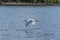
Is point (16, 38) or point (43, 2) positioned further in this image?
point (43, 2)

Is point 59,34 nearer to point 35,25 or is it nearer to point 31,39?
point 31,39

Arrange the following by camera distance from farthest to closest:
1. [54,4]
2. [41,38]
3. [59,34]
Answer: [54,4], [59,34], [41,38]

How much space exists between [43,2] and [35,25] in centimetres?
1513

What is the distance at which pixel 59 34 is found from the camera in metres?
9.10

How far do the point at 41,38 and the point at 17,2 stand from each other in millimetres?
18598

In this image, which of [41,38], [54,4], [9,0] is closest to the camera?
[41,38]

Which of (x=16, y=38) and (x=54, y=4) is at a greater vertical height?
(x=16, y=38)

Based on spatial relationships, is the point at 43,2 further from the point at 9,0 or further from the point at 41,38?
the point at 41,38

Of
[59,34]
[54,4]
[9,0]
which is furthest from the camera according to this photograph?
[9,0]

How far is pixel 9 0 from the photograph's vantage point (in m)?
27.9

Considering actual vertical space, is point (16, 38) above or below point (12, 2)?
above

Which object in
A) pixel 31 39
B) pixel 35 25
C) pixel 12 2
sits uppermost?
pixel 31 39

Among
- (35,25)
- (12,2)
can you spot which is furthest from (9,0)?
(35,25)

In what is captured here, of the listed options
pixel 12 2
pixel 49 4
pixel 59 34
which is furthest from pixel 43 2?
pixel 59 34
